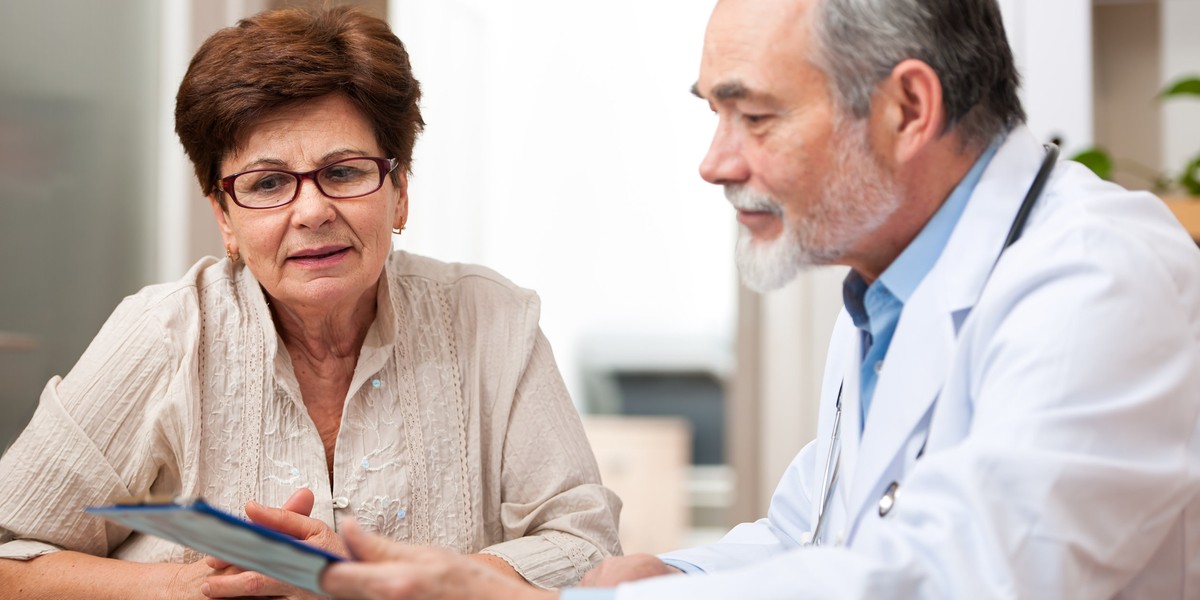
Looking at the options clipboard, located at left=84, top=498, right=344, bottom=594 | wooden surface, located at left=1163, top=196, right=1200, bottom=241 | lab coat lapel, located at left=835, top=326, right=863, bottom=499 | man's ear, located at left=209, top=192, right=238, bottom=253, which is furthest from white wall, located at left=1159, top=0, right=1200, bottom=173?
clipboard, located at left=84, top=498, right=344, bottom=594

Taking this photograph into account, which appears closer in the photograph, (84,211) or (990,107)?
(990,107)

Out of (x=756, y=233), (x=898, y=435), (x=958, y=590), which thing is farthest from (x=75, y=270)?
(x=958, y=590)

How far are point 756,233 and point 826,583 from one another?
0.43 m

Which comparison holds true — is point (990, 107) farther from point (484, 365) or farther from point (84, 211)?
point (84, 211)

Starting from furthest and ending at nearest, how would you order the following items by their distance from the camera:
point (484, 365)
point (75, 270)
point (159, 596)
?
point (75, 270)
point (484, 365)
point (159, 596)

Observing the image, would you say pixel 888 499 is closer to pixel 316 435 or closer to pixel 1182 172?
pixel 316 435

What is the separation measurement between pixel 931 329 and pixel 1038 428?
0.67 ft

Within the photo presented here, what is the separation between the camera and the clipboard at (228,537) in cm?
91

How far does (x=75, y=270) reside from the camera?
234 centimetres

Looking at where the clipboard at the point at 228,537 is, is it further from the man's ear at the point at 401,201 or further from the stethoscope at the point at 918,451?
the man's ear at the point at 401,201

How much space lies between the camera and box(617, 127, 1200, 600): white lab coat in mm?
915

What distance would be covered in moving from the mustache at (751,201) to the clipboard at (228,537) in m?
0.56

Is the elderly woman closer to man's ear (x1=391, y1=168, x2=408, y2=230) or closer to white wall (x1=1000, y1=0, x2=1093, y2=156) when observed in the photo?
man's ear (x1=391, y1=168, x2=408, y2=230)

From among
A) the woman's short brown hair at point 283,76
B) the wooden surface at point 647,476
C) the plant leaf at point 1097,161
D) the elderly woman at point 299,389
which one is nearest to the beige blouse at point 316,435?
the elderly woman at point 299,389
